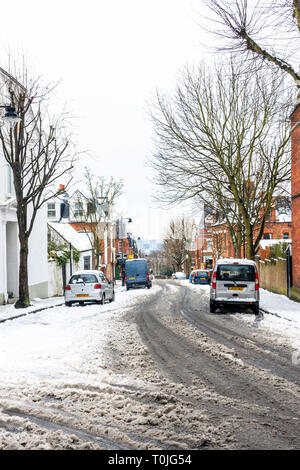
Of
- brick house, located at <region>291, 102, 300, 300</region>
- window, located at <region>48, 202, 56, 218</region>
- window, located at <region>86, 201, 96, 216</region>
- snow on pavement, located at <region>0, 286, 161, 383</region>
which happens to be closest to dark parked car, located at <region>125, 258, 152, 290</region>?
window, located at <region>86, 201, 96, 216</region>

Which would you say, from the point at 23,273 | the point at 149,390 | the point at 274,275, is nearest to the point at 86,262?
the point at 274,275

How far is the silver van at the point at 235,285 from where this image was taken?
722 inches

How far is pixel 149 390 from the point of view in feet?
21.6

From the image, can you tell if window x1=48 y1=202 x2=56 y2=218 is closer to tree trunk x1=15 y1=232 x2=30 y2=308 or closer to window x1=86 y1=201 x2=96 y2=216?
window x1=86 y1=201 x2=96 y2=216

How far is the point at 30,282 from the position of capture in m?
27.4

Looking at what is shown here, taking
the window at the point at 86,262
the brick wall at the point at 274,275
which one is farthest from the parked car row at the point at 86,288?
the window at the point at 86,262

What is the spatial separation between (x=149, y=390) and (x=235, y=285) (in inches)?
482

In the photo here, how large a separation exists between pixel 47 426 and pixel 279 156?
23847 millimetres

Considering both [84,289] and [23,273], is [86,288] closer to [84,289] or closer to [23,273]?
[84,289]

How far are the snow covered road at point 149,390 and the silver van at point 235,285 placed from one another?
590 centimetres

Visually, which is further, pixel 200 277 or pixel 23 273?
pixel 200 277

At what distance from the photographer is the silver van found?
18344 mm

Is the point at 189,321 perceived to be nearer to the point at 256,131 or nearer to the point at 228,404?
the point at 228,404

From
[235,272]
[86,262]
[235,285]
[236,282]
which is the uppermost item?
[86,262]
